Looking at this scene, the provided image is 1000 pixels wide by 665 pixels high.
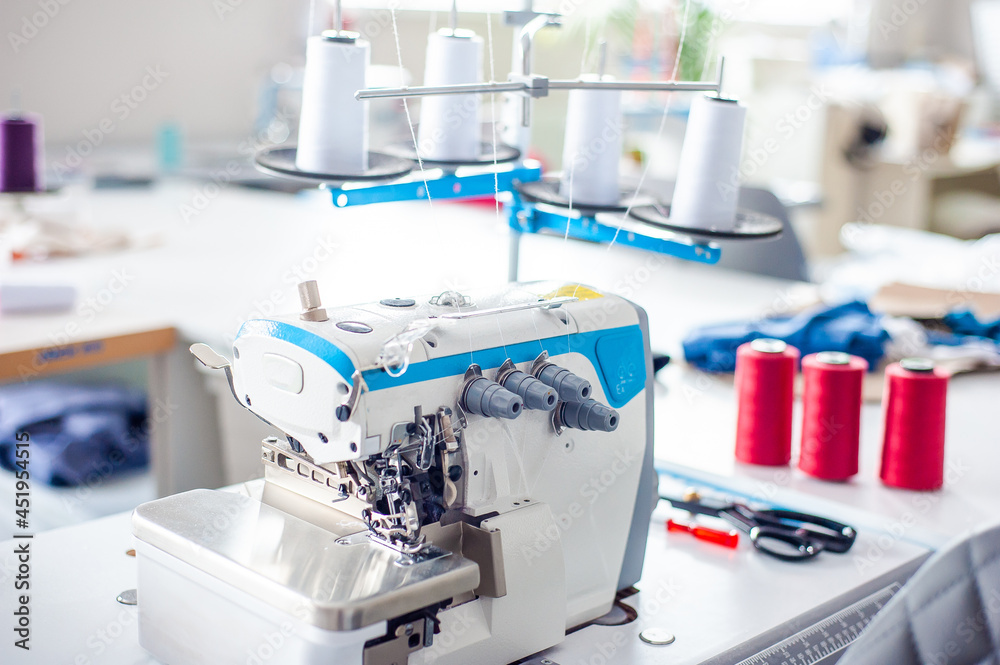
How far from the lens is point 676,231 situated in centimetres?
135

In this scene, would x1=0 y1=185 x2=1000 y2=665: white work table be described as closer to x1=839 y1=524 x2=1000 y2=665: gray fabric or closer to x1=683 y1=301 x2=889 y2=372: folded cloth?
x1=683 y1=301 x2=889 y2=372: folded cloth

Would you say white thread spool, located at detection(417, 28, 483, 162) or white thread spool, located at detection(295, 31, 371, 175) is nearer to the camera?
white thread spool, located at detection(295, 31, 371, 175)

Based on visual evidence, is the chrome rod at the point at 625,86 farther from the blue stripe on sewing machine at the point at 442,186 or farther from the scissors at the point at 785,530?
the scissors at the point at 785,530

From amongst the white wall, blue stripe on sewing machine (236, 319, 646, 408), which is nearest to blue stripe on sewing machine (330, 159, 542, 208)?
blue stripe on sewing machine (236, 319, 646, 408)

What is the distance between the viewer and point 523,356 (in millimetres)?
1065

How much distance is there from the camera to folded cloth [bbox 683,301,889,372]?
1.94 m

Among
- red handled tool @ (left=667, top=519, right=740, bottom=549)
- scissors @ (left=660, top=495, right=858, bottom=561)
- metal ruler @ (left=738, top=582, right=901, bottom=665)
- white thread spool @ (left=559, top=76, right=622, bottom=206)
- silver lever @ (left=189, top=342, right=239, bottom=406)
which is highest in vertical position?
white thread spool @ (left=559, top=76, right=622, bottom=206)

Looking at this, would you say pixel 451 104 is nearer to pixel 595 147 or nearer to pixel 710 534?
pixel 595 147

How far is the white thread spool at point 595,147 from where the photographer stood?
1479mm

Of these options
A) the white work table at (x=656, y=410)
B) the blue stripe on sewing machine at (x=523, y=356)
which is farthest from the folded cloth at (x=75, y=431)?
the blue stripe on sewing machine at (x=523, y=356)

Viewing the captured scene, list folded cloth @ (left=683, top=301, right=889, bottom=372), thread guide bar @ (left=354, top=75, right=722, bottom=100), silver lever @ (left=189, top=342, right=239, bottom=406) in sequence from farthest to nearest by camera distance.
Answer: folded cloth @ (left=683, top=301, right=889, bottom=372), thread guide bar @ (left=354, top=75, right=722, bottom=100), silver lever @ (left=189, top=342, right=239, bottom=406)

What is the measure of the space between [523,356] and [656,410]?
813 millimetres

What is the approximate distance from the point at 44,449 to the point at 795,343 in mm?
1931

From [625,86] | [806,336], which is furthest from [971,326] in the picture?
[625,86]
